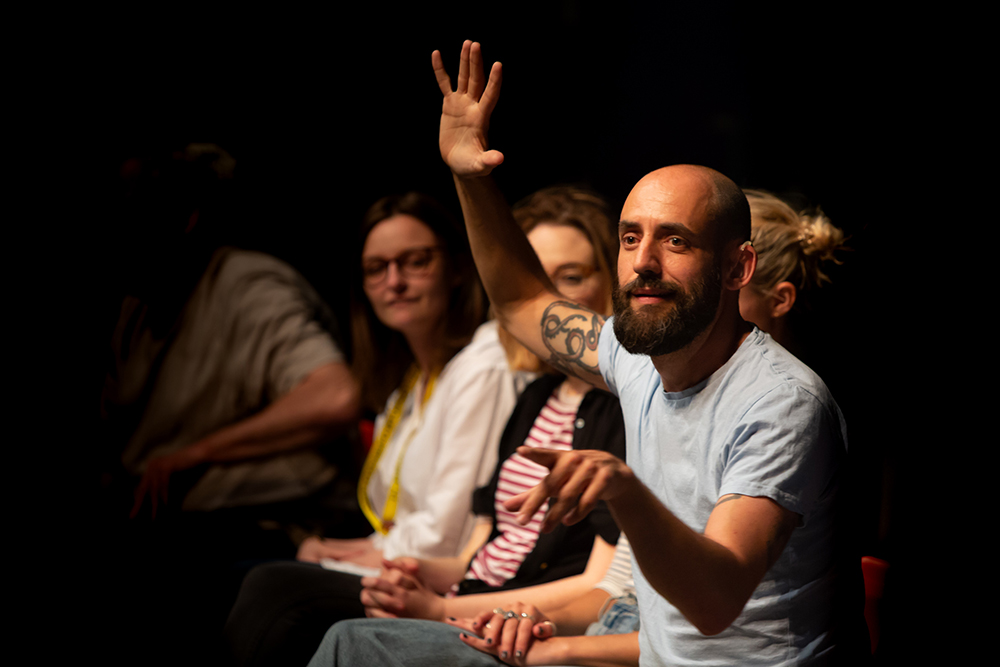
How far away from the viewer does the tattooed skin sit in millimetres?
1477

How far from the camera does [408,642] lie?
1465 millimetres

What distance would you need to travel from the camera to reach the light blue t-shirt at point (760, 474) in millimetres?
1034

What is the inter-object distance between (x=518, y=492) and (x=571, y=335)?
50 centimetres

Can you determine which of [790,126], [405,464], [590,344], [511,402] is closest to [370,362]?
[405,464]

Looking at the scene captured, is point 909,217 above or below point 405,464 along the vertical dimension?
above

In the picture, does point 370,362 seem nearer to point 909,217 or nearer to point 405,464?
point 405,464

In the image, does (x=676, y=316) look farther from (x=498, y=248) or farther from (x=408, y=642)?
(x=408, y=642)

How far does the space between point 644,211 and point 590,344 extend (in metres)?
0.38

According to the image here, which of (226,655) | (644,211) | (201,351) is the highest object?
(644,211)

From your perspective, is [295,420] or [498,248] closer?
[498,248]

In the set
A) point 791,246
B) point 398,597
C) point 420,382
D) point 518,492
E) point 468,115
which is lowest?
point 398,597

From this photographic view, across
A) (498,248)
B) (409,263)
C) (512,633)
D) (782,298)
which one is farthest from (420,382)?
(782,298)

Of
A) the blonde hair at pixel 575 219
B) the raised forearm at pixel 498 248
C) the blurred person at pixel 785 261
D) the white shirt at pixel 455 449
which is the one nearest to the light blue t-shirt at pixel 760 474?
the blurred person at pixel 785 261

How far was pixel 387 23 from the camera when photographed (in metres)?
2.56
